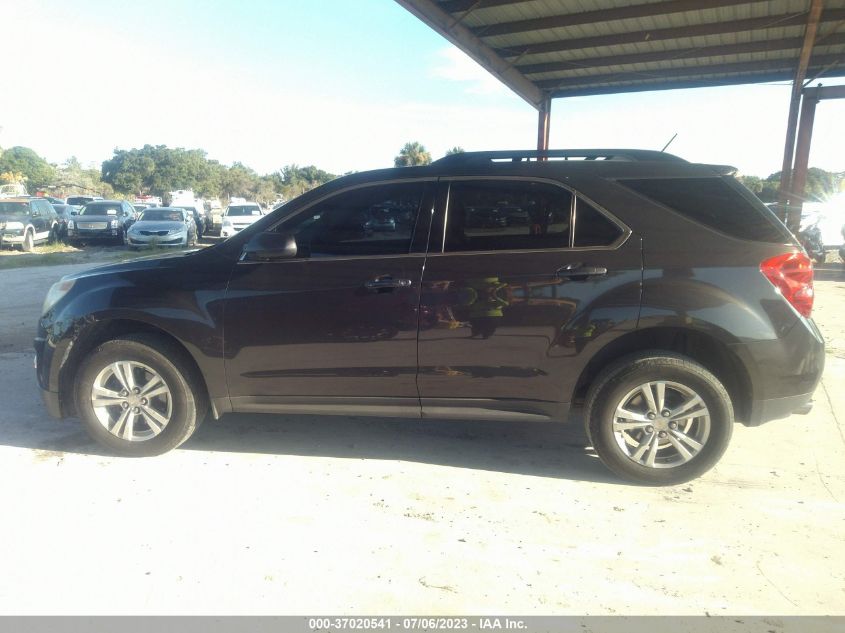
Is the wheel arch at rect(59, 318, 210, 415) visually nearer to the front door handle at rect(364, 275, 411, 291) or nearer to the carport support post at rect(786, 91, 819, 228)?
the front door handle at rect(364, 275, 411, 291)

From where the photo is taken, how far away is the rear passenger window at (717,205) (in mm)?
3434

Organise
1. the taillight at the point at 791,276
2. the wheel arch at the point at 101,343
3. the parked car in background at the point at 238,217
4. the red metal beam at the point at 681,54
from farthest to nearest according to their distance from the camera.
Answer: the parked car in background at the point at 238,217 → the red metal beam at the point at 681,54 → the wheel arch at the point at 101,343 → the taillight at the point at 791,276

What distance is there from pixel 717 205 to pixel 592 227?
0.71m

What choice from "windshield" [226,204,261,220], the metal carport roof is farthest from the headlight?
"windshield" [226,204,261,220]

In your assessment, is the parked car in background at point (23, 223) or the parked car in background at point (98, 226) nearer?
the parked car in background at point (23, 223)

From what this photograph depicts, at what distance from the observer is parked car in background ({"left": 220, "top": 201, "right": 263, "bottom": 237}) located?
23.7m

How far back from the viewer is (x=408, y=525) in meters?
3.20

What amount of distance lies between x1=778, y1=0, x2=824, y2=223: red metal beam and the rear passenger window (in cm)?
700

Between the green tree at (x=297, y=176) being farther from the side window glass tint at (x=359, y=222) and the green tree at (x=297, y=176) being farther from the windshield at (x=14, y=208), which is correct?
the side window glass tint at (x=359, y=222)

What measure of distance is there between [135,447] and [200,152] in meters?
88.5

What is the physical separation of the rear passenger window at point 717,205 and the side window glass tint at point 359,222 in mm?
1299

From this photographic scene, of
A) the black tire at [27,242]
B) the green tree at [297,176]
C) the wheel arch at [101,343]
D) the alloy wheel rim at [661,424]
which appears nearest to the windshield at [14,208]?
the black tire at [27,242]

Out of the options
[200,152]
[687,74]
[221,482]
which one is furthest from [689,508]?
[200,152]

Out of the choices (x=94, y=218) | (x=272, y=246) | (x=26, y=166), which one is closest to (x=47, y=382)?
(x=272, y=246)
